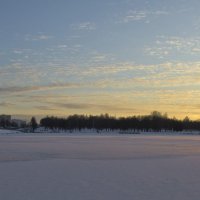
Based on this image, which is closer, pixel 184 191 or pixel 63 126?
pixel 184 191

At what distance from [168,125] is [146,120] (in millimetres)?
7418

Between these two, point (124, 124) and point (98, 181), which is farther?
point (124, 124)

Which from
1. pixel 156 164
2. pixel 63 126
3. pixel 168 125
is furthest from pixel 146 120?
pixel 156 164

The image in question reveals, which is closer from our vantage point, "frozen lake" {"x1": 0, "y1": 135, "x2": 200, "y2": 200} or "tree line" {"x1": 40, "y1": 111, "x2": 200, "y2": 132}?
"frozen lake" {"x1": 0, "y1": 135, "x2": 200, "y2": 200}

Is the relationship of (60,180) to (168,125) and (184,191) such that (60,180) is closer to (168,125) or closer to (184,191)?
(184,191)

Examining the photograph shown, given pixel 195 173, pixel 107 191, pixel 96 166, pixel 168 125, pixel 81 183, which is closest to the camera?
pixel 107 191

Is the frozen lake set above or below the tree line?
below

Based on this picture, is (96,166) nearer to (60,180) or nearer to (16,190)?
(60,180)

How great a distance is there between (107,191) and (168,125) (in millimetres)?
132409

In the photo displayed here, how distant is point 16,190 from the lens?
11.0 meters

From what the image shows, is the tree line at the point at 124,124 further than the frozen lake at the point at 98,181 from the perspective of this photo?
Yes

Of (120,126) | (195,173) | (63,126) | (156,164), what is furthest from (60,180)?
(63,126)

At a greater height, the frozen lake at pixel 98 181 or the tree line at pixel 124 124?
the tree line at pixel 124 124

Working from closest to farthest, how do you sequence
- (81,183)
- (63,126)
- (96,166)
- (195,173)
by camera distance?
1. (81,183)
2. (195,173)
3. (96,166)
4. (63,126)
